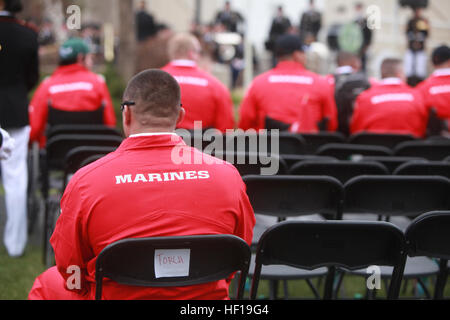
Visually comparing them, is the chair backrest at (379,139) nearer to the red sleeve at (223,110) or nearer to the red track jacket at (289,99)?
the red track jacket at (289,99)

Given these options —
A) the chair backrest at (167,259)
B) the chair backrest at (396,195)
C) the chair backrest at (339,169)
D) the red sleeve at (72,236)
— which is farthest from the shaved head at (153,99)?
the chair backrest at (339,169)

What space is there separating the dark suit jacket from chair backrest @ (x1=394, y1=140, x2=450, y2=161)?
3113 mm

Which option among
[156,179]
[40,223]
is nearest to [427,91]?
[40,223]

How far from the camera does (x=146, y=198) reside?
2291 mm

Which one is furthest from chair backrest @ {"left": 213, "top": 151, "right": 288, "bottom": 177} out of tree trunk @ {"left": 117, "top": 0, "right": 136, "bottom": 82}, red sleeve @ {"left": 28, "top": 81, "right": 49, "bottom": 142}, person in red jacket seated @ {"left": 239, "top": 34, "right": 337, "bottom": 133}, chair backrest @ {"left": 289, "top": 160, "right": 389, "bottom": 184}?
tree trunk @ {"left": 117, "top": 0, "right": 136, "bottom": 82}

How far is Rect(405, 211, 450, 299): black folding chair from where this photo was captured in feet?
8.70

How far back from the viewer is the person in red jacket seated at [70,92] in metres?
5.65

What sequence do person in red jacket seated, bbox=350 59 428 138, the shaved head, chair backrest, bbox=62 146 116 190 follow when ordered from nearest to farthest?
the shaved head, chair backrest, bbox=62 146 116 190, person in red jacket seated, bbox=350 59 428 138

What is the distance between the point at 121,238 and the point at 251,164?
1.69m

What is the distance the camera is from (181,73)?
5684 mm

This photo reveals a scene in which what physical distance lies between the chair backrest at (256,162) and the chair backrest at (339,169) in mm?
93

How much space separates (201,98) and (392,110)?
81.7 inches

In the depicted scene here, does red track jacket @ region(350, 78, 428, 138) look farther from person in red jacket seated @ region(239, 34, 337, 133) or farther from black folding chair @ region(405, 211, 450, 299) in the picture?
black folding chair @ region(405, 211, 450, 299)
